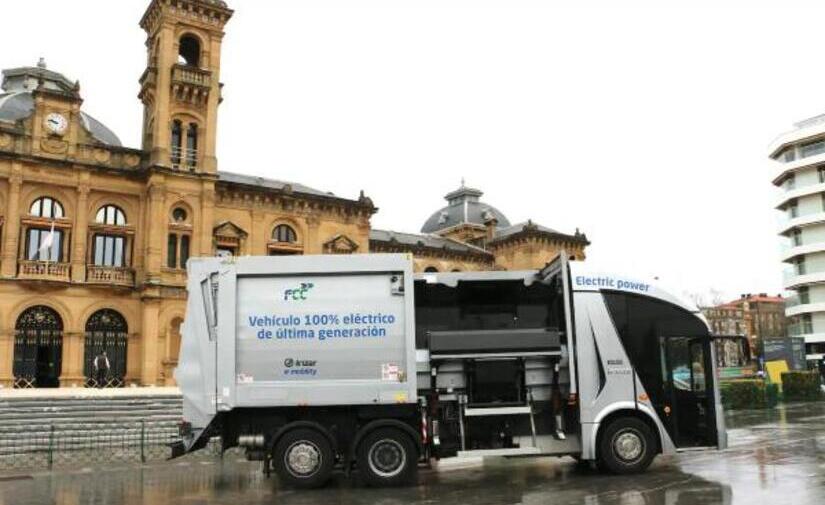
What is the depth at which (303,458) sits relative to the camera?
37.5 ft

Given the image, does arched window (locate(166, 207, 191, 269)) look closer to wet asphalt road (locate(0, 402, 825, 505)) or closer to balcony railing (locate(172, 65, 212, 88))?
balcony railing (locate(172, 65, 212, 88))

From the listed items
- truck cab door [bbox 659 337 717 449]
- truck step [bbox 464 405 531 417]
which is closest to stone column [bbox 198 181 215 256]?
truck step [bbox 464 405 531 417]

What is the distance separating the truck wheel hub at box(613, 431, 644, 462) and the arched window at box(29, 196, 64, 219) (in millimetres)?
32379

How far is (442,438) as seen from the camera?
11922 millimetres

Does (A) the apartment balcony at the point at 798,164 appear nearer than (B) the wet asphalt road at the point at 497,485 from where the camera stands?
No

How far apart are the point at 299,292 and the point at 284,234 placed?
31.4 meters

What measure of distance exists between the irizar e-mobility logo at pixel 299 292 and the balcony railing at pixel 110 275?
27045 mm

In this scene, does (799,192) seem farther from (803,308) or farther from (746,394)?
(746,394)

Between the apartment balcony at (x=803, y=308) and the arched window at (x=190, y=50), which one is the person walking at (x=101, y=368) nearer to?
the arched window at (x=190, y=50)

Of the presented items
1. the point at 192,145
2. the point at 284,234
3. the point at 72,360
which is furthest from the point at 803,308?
the point at 72,360

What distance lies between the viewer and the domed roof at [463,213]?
2611 inches

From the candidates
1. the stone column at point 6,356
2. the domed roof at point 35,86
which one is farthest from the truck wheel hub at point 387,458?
the domed roof at point 35,86

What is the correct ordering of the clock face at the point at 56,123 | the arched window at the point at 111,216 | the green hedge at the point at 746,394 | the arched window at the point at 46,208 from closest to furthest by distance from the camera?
1. the green hedge at the point at 746,394
2. the arched window at the point at 46,208
3. the clock face at the point at 56,123
4. the arched window at the point at 111,216

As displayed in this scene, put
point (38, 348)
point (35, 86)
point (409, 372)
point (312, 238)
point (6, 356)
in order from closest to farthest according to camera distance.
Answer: point (409, 372) → point (6, 356) → point (38, 348) → point (35, 86) → point (312, 238)
